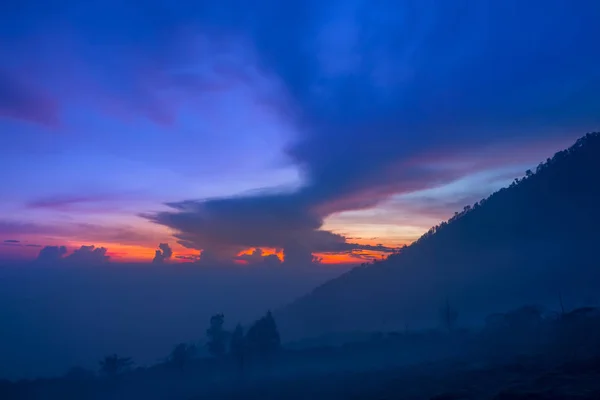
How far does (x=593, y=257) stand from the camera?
191m

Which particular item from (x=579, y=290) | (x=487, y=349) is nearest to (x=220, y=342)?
(x=487, y=349)

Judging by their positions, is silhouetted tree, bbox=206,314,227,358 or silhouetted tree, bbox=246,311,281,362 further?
silhouetted tree, bbox=206,314,227,358

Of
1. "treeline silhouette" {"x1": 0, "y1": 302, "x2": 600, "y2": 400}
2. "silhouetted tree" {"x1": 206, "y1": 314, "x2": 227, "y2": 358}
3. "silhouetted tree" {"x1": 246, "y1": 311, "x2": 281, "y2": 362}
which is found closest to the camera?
"treeline silhouette" {"x1": 0, "y1": 302, "x2": 600, "y2": 400}

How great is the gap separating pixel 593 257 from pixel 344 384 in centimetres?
17621

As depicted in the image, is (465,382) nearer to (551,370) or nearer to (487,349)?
(551,370)

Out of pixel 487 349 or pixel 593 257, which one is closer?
pixel 487 349

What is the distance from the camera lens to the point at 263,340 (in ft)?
373

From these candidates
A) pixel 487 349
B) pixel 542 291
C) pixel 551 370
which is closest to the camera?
pixel 551 370

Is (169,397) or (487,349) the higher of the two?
(487,349)

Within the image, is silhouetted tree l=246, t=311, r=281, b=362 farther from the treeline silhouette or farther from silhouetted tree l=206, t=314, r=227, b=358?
silhouetted tree l=206, t=314, r=227, b=358

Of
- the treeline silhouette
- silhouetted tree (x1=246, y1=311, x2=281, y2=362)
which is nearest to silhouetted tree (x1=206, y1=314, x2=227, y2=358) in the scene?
the treeline silhouette

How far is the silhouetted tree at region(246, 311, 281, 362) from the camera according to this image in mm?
Answer: 112812

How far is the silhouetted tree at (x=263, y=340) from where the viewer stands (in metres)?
113

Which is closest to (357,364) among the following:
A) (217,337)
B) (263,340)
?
(263,340)
